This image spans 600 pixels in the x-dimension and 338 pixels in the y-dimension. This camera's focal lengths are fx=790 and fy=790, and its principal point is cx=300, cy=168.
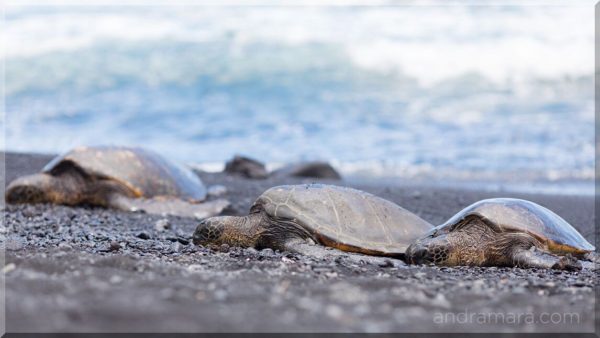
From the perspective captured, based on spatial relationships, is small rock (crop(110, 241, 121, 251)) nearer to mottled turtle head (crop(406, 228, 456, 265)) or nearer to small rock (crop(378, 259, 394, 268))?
small rock (crop(378, 259, 394, 268))

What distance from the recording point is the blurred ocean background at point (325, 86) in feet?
36.0

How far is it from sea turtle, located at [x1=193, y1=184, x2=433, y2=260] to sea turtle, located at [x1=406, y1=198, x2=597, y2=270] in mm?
195

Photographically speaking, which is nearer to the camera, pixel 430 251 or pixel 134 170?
pixel 430 251

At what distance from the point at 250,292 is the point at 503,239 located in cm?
227

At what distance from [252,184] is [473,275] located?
430 centimetres

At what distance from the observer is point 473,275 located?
163 inches

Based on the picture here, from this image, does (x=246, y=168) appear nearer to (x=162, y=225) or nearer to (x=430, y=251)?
(x=162, y=225)

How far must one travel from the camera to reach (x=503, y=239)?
15.6ft

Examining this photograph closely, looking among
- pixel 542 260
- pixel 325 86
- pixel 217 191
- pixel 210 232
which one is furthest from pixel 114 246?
pixel 325 86

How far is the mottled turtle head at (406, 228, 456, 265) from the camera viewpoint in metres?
4.48

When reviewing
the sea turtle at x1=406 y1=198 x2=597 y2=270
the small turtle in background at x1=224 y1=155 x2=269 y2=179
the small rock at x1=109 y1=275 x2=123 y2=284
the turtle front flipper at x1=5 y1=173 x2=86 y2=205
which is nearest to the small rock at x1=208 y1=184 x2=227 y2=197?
the small turtle in background at x1=224 y1=155 x2=269 y2=179

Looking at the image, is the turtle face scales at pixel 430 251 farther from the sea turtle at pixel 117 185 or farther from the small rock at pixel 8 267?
the sea turtle at pixel 117 185

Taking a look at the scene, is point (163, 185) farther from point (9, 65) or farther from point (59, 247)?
point (9, 65)

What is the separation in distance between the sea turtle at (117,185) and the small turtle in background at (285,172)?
4.65 ft
